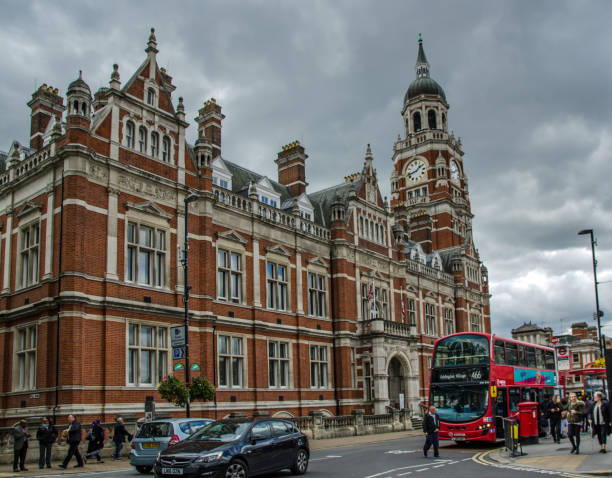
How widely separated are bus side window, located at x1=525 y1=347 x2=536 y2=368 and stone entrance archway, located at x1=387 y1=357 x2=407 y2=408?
14.8 metres

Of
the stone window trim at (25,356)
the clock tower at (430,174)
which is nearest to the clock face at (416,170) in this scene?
the clock tower at (430,174)

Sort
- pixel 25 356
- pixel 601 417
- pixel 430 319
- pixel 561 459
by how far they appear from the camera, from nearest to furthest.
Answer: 1. pixel 561 459
2. pixel 601 417
3. pixel 25 356
4. pixel 430 319

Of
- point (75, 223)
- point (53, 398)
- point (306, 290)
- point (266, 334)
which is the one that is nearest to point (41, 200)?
point (75, 223)

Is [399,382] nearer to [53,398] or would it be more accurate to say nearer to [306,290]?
[306,290]

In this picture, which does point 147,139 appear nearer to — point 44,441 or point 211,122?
point 211,122

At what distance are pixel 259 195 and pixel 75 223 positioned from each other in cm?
1407

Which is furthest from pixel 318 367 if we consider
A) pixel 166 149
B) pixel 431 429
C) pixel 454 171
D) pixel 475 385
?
pixel 454 171

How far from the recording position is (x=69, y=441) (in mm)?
19969

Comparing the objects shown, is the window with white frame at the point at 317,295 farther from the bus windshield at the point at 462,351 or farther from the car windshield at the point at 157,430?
the car windshield at the point at 157,430

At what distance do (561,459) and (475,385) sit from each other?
257 inches

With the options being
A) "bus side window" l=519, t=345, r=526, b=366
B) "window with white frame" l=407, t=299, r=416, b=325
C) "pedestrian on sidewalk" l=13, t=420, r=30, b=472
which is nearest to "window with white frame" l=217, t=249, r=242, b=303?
"pedestrian on sidewalk" l=13, t=420, r=30, b=472

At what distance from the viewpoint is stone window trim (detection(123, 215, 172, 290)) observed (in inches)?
1083

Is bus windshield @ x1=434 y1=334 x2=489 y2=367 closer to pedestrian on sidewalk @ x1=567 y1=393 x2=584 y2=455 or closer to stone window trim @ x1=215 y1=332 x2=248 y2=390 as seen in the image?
pedestrian on sidewalk @ x1=567 y1=393 x2=584 y2=455

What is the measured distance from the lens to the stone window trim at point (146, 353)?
2648cm
